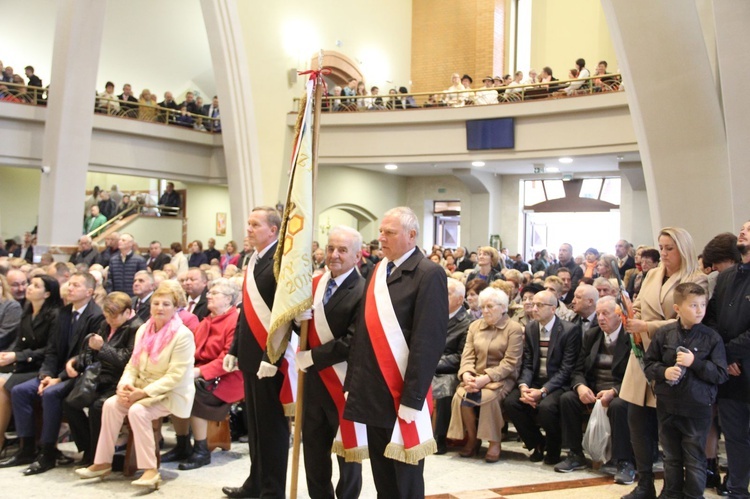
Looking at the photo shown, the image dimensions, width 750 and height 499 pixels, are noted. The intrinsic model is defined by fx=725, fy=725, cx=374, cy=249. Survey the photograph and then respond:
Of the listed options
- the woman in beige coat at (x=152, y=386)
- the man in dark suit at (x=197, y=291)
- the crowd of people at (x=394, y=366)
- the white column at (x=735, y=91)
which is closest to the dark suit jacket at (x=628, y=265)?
the white column at (x=735, y=91)

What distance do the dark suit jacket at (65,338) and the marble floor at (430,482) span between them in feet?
2.41

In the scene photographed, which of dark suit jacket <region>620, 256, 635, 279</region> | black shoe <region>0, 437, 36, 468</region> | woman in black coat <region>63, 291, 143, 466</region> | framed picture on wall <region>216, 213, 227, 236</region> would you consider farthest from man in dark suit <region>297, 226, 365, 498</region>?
framed picture on wall <region>216, 213, 227, 236</region>

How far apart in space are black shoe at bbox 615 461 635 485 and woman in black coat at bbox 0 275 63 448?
4.13 metres

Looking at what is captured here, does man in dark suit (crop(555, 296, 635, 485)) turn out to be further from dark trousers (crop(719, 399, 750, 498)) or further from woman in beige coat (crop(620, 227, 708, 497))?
dark trousers (crop(719, 399, 750, 498))

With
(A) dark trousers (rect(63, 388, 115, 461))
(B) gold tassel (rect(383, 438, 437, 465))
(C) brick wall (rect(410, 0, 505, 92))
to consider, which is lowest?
(A) dark trousers (rect(63, 388, 115, 461))

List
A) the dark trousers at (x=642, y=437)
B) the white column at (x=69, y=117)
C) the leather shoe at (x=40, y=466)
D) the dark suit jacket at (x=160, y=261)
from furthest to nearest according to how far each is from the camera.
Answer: the white column at (x=69, y=117), the dark suit jacket at (x=160, y=261), the leather shoe at (x=40, y=466), the dark trousers at (x=642, y=437)

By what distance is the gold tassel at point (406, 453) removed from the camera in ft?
10.3

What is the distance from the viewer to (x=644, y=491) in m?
4.27

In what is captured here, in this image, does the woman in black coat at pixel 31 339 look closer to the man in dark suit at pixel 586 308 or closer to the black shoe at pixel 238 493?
the black shoe at pixel 238 493

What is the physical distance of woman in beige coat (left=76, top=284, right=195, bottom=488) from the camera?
464 cm

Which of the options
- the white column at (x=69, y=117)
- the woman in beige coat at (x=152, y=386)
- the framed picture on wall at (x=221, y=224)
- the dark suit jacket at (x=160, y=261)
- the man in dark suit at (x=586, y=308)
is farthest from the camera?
the framed picture on wall at (x=221, y=224)

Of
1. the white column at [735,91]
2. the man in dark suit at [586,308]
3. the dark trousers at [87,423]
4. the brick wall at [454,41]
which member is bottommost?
the dark trousers at [87,423]

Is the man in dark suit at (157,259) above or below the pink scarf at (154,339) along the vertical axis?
above

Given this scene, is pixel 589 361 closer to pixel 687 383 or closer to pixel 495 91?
pixel 687 383
